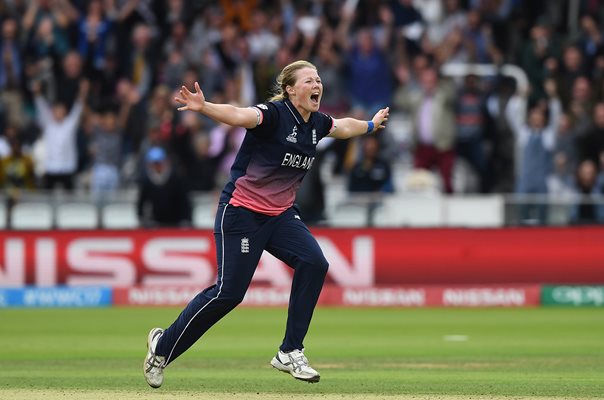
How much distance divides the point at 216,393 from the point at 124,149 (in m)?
10.9

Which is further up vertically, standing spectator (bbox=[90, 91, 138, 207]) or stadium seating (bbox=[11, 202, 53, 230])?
standing spectator (bbox=[90, 91, 138, 207])

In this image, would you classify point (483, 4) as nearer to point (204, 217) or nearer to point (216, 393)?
point (204, 217)

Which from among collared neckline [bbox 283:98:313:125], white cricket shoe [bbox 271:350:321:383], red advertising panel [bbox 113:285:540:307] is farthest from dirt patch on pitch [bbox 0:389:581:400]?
red advertising panel [bbox 113:285:540:307]

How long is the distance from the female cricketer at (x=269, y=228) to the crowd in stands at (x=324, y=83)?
8515mm

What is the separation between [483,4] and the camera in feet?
66.4

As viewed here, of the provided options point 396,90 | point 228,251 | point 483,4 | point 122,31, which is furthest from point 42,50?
point 228,251

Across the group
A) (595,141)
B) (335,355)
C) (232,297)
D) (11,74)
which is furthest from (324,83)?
(232,297)

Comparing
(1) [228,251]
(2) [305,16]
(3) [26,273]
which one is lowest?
(3) [26,273]

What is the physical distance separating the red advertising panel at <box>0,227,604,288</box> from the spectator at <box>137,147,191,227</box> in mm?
283

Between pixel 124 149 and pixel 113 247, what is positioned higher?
pixel 124 149

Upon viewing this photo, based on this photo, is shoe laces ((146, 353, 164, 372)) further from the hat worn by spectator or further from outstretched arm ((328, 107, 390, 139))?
the hat worn by spectator

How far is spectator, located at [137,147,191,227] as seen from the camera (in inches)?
690

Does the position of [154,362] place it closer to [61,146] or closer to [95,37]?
[61,146]

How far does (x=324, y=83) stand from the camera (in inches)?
729
